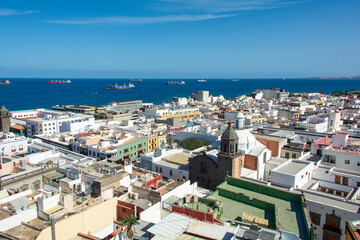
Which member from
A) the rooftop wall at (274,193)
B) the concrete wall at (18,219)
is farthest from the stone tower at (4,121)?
the rooftop wall at (274,193)

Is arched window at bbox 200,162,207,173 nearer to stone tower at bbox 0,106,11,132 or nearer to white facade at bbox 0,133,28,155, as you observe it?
white facade at bbox 0,133,28,155

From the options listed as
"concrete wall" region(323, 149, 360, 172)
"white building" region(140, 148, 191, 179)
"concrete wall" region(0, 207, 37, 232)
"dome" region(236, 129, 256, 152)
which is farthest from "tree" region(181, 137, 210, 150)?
"concrete wall" region(0, 207, 37, 232)

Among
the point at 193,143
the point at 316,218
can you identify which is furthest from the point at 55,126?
the point at 316,218

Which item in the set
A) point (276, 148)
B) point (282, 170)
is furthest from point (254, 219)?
point (276, 148)

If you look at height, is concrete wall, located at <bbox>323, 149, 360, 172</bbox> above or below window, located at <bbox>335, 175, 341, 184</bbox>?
above

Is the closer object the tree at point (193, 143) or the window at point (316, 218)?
the window at point (316, 218)

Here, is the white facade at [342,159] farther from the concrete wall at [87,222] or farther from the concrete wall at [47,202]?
the concrete wall at [47,202]
